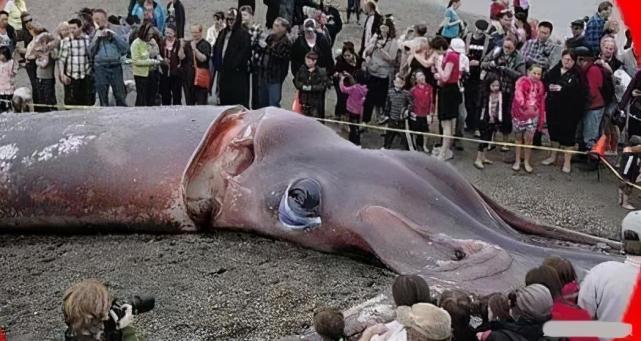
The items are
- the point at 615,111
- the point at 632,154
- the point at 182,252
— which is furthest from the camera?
the point at 615,111

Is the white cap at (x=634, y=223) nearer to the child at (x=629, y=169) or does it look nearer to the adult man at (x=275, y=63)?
the child at (x=629, y=169)

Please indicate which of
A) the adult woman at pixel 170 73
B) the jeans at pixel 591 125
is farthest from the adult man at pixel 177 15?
the jeans at pixel 591 125

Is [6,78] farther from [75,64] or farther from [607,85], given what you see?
[607,85]

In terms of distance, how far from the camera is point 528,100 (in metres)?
13.8

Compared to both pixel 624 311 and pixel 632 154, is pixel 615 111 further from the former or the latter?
pixel 624 311

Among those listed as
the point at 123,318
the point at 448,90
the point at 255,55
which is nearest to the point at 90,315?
the point at 123,318

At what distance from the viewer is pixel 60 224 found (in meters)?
8.85

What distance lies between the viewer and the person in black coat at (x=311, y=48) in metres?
15.6

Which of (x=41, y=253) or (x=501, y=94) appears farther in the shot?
(x=501, y=94)

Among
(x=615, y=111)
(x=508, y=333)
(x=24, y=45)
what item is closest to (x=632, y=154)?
(x=615, y=111)

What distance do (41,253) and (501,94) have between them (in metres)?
8.06

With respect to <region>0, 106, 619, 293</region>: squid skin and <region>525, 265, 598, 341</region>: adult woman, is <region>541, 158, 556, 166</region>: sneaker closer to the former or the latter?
<region>0, 106, 619, 293</region>: squid skin

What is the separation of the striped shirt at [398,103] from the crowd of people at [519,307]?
805cm

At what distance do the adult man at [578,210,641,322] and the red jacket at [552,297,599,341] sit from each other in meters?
0.10
